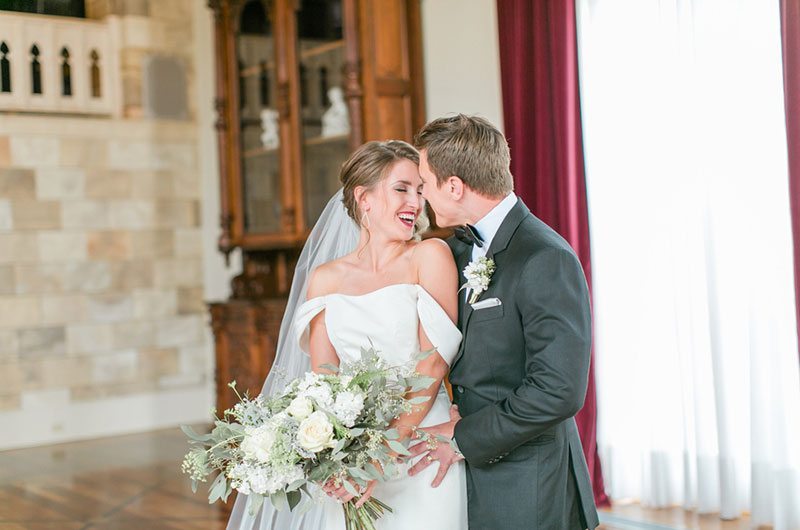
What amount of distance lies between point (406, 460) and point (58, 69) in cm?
572

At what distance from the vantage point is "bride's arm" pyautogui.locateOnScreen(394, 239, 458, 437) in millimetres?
2359

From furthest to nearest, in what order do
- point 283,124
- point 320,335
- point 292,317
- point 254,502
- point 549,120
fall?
1. point 283,124
2. point 549,120
3. point 292,317
4. point 320,335
5. point 254,502

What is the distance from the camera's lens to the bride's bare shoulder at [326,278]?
2.60 m

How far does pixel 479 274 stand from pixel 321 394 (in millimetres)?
452

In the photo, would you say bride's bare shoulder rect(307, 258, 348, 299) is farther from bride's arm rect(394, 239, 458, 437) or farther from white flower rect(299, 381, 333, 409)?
white flower rect(299, 381, 333, 409)

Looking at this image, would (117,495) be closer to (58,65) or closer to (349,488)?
(58,65)

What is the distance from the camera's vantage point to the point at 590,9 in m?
4.56

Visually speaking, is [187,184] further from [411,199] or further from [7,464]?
[411,199]

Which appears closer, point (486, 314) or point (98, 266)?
point (486, 314)

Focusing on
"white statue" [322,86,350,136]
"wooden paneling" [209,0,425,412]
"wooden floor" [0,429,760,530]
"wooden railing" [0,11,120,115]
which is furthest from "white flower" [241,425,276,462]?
"wooden railing" [0,11,120,115]

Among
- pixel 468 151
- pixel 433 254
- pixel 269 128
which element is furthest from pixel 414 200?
pixel 269 128

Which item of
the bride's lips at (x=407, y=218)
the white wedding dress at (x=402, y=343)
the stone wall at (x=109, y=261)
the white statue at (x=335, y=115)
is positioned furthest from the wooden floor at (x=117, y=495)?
the bride's lips at (x=407, y=218)

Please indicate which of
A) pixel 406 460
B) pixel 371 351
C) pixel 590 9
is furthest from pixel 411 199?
pixel 590 9

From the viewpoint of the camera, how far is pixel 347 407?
2.07m
